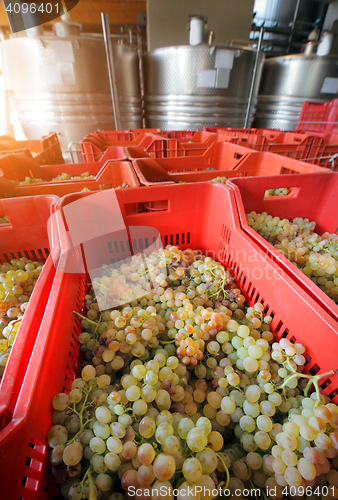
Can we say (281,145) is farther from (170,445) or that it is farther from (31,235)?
(170,445)

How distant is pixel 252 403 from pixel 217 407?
76 millimetres

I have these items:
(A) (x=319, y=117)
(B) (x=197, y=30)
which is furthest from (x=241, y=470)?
(B) (x=197, y=30)

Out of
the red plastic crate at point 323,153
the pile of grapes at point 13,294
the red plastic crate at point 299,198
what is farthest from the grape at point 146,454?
the red plastic crate at point 323,153

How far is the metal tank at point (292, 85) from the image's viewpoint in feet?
11.4

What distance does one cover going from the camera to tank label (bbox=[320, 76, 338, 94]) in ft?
11.5

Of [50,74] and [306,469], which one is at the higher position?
[50,74]

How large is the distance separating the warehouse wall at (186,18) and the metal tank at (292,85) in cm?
87

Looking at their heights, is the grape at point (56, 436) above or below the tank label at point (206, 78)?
below

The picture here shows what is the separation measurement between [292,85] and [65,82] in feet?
10.8

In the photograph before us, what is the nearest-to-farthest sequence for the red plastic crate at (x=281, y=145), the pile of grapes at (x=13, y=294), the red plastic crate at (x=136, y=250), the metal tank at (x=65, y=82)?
the red plastic crate at (x=136, y=250) < the pile of grapes at (x=13, y=294) < the red plastic crate at (x=281, y=145) < the metal tank at (x=65, y=82)

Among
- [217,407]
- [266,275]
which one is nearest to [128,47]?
[266,275]

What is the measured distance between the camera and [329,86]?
3.54 meters

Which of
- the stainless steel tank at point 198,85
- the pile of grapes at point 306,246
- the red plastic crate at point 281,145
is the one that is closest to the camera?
the pile of grapes at point 306,246

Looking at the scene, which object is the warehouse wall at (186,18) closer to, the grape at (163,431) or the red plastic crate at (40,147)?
the red plastic crate at (40,147)
